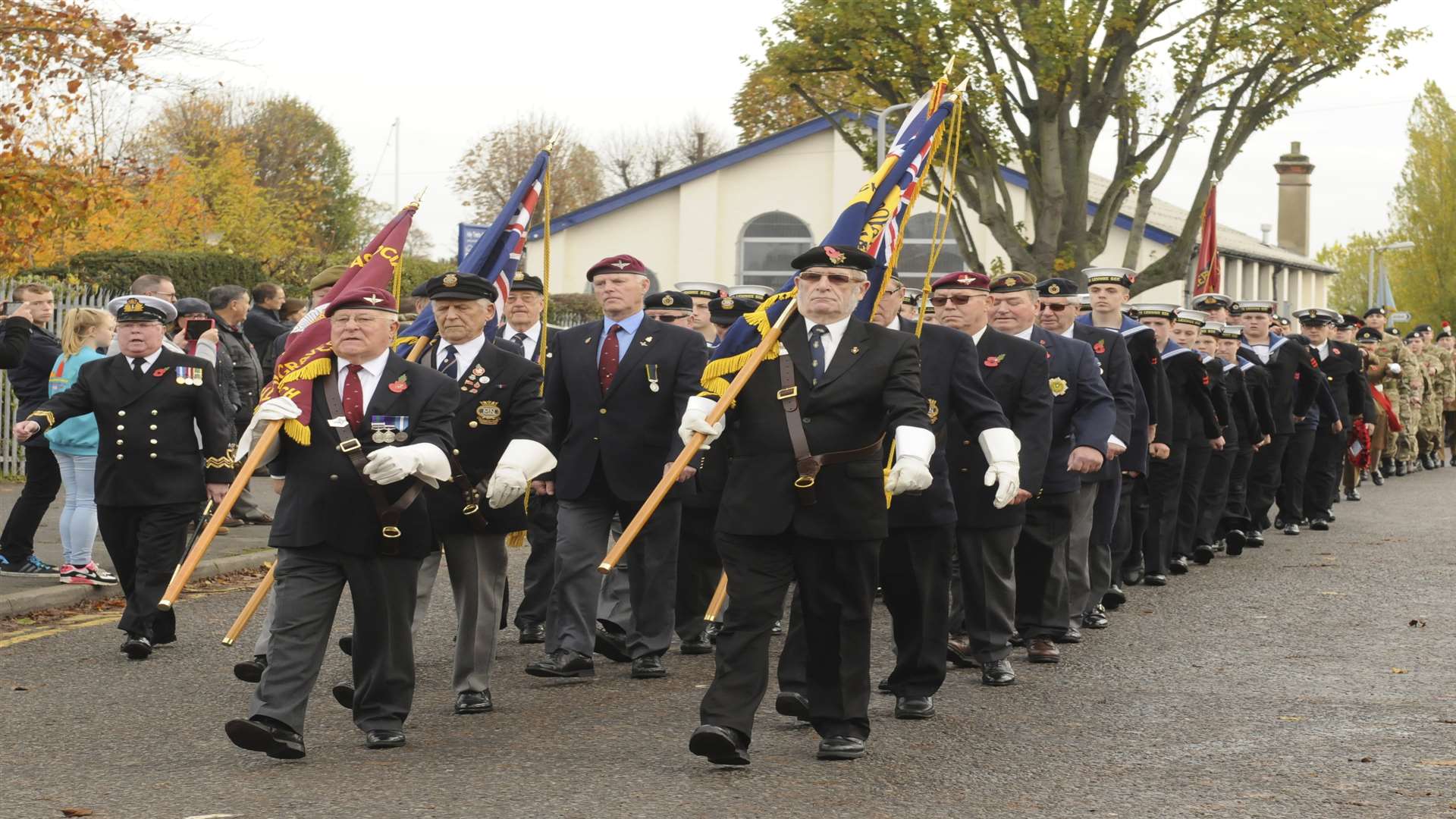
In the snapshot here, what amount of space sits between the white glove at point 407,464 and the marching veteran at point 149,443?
10.7 feet

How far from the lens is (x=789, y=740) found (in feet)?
24.5

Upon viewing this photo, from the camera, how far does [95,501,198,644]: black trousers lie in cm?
963

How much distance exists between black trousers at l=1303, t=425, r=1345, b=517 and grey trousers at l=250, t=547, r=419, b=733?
1288cm

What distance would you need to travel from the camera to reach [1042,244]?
29344mm

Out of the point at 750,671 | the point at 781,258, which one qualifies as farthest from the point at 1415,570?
the point at 781,258

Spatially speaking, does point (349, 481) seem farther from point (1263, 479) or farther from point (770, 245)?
point (770, 245)

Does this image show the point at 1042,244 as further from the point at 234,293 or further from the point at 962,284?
the point at 962,284

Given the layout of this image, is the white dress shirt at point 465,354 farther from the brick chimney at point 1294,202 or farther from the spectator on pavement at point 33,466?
the brick chimney at point 1294,202

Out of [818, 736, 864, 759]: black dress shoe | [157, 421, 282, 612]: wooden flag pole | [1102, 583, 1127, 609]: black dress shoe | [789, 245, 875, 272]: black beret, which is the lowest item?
[1102, 583, 1127, 609]: black dress shoe

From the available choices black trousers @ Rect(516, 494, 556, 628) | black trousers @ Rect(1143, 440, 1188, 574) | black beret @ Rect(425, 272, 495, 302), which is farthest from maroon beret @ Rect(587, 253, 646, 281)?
black trousers @ Rect(1143, 440, 1188, 574)

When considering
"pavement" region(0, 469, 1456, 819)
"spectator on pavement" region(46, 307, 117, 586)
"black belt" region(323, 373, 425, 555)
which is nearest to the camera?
"pavement" region(0, 469, 1456, 819)

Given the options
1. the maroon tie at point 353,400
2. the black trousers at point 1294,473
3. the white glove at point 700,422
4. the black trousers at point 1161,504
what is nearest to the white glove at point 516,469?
the maroon tie at point 353,400

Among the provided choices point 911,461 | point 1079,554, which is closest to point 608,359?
point 1079,554

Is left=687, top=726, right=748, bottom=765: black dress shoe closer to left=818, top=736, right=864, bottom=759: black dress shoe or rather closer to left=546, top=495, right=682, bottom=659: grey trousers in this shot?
left=818, top=736, right=864, bottom=759: black dress shoe
